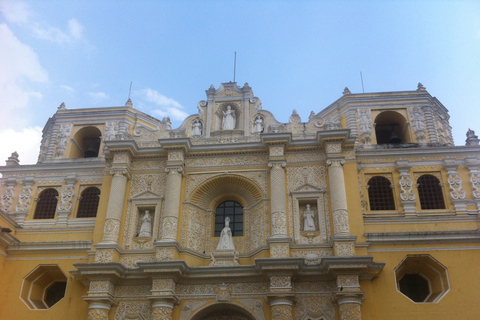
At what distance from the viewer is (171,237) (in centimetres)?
1508

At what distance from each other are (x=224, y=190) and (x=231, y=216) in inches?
40.6

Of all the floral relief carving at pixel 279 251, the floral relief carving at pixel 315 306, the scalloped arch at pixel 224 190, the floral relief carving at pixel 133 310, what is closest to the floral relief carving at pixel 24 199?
the floral relief carving at pixel 133 310

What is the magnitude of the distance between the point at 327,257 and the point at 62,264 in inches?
361

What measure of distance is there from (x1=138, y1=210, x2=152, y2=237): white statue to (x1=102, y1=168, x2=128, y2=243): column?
2.67 ft

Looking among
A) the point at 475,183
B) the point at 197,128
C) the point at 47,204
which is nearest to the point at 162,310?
the point at 47,204

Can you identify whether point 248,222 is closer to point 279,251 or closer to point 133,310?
point 279,251

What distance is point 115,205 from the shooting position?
52.1ft

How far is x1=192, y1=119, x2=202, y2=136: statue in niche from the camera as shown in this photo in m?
17.9

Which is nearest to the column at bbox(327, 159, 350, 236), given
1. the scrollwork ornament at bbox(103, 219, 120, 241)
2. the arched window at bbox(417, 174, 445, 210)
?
the arched window at bbox(417, 174, 445, 210)

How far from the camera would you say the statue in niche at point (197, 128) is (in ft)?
58.8

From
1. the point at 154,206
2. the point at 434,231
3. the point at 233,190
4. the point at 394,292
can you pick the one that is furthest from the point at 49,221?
the point at 434,231

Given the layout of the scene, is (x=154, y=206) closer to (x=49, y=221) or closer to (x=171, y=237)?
(x=171, y=237)

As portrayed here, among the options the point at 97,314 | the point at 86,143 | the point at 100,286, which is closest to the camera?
the point at 97,314

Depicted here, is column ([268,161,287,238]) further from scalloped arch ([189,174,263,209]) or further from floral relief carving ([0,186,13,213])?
floral relief carving ([0,186,13,213])
